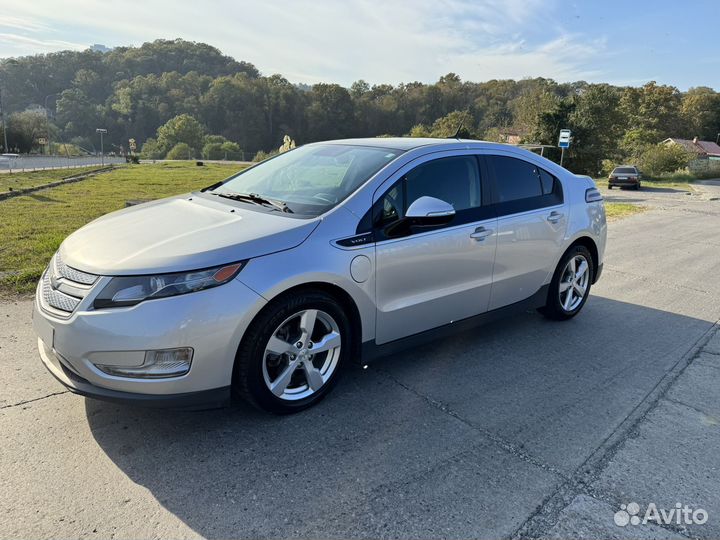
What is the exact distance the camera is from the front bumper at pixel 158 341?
98.2 inches

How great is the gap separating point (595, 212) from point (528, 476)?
326 centimetres

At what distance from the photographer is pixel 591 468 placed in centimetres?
269

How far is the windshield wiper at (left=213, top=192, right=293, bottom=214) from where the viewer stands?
11.0 ft

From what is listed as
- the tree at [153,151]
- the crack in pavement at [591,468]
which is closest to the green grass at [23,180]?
the crack in pavement at [591,468]

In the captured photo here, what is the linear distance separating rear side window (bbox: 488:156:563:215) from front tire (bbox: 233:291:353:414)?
181cm

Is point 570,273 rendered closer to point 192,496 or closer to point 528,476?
point 528,476

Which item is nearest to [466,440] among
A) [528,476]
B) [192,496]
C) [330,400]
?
[528,476]

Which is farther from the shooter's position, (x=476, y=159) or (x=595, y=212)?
(x=595, y=212)

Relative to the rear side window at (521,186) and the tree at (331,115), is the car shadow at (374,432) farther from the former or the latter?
the tree at (331,115)

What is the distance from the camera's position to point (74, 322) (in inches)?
101

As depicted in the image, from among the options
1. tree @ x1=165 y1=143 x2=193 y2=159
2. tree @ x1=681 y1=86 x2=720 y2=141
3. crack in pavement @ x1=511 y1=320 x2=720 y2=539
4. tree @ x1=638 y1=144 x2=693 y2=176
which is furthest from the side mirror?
tree @ x1=681 y1=86 x2=720 y2=141

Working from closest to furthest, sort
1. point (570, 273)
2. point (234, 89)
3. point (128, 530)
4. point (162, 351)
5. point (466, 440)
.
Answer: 1. point (128, 530)
2. point (162, 351)
3. point (466, 440)
4. point (570, 273)
5. point (234, 89)

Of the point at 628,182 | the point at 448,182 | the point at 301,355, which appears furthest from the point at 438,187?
the point at 628,182

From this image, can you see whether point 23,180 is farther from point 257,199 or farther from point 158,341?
point 158,341
